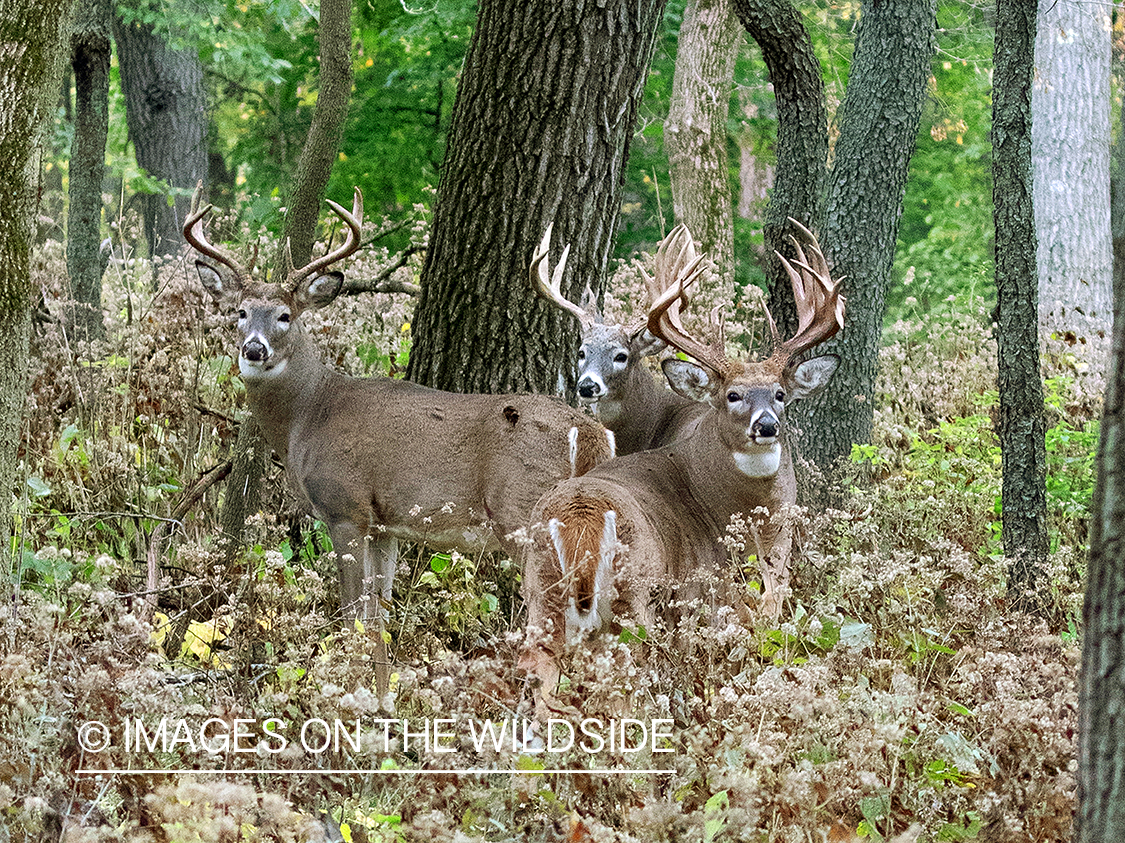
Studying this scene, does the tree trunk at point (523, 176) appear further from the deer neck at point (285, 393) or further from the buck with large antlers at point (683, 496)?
the buck with large antlers at point (683, 496)

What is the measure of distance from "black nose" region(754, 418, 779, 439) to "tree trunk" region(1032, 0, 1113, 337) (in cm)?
783

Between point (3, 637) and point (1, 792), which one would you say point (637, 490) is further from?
point (1, 792)

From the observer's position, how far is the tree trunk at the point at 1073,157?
12.3 metres

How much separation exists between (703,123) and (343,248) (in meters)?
9.59

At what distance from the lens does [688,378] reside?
5.89m

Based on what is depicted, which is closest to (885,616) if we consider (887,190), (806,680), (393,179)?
(806,680)

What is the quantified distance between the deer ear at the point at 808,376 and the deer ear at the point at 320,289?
2.23 metres

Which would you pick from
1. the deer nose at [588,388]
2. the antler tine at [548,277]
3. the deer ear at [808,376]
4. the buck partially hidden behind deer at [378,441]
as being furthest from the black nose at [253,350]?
the deer ear at [808,376]

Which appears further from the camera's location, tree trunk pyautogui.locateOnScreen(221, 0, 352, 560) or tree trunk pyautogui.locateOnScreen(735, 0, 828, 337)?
tree trunk pyautogui.locateOnScreen(735, 0, 828, 337)

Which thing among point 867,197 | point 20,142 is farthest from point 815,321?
point 20,142

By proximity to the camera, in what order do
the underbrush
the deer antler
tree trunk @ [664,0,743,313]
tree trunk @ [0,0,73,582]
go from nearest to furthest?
the underbrush → tree trunk @ [0,0,73,582] → the deer antler → tree trunk @ [664,0,743,313]

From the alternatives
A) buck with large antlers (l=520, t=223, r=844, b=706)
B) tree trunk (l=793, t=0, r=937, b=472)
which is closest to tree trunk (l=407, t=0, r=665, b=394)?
buck with large antlers (l=520, t=223, r=844, b=706)

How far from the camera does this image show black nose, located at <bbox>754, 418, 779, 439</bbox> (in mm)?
5398

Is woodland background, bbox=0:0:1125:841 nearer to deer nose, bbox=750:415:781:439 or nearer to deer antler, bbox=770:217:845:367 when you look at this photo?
deer nose, bbox=750:415:781:439
